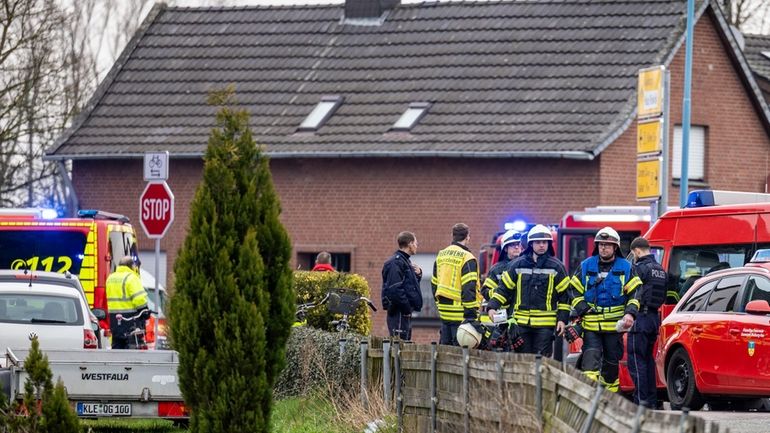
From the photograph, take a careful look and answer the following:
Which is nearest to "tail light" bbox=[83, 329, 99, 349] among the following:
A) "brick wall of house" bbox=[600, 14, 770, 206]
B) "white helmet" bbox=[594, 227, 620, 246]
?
"white helmet" bbox=[594, 227, 620, 246]

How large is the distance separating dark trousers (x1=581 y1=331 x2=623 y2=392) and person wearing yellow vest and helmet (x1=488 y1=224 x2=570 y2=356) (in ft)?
1.01

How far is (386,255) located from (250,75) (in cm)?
585

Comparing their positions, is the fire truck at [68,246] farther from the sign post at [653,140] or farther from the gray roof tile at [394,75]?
the gray roof tile at [394,75]

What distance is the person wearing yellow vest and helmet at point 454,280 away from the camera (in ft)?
55.6

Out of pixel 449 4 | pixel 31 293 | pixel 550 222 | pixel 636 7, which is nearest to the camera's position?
pixel 31 293

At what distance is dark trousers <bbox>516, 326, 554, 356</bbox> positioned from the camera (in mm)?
15445

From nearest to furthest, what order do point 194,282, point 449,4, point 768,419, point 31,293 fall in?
1. point 194,282
2. point 768,419
3. point 31,293
4. point 449,4

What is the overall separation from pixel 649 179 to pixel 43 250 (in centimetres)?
922

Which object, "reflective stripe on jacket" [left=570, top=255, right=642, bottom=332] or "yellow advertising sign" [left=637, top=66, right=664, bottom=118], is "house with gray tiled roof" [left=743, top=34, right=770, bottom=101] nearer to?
"yellow advertising sign" [left=637, top=66, right=664, bottom=118]

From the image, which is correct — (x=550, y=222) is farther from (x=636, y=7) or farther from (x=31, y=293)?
(x=31, y=293)

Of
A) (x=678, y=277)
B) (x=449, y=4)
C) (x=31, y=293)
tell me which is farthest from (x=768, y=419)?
(x=449, y=4)

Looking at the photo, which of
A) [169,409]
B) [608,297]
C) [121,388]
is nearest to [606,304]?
[608,297]

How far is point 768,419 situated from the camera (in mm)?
14906

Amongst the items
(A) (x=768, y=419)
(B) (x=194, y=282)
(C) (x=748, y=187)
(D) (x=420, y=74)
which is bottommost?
(A) (x=768, y=419)
